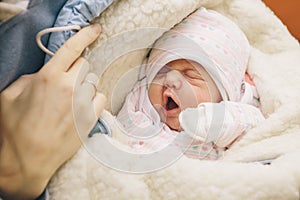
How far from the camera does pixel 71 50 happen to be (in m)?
0.74

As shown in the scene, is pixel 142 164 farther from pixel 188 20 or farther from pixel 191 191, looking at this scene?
pixel 188 20

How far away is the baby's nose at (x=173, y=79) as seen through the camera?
3.05 feet

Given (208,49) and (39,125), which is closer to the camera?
(39,125)

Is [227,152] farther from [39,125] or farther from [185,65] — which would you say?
[39,125]

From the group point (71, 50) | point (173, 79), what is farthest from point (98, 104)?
point (173, 79)

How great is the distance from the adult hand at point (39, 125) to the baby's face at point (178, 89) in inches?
9.2

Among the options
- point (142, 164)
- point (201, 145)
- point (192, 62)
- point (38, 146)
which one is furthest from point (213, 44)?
point (38, 146)

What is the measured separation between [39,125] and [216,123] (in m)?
0.35

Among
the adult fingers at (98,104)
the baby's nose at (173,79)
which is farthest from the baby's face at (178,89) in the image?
the adult fingers at (98,104)

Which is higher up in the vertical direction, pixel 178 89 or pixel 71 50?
pixel 71 50

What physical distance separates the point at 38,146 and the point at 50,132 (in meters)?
0.03

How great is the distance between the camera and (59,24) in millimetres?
777

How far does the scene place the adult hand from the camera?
70 centimetres

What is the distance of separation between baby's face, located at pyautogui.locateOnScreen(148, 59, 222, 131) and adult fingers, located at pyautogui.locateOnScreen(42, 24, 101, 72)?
208 mm
